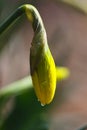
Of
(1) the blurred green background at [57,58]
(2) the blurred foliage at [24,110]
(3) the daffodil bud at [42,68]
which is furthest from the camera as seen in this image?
(1) the blurred green background at [57,58]

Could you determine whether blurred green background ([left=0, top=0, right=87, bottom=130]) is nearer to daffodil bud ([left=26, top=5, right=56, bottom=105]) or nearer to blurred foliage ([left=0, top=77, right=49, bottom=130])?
blurred foliage ([left=0, top=77, right=49, bottom=130])

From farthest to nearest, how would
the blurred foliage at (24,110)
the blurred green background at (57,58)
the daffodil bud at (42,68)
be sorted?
the blurred green background at (57,58)
the blurred foliage at (24,110)
the daffodil bud at (42,68)

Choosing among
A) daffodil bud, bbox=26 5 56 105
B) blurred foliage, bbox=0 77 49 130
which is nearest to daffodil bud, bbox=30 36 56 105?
daffodil bud, bbox=26 5 56 105

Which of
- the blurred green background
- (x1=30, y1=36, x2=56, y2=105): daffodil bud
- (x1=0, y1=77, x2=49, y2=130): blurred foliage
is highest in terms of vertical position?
(x1=30, y1=36, x2=56, y2=105): daffodil bud

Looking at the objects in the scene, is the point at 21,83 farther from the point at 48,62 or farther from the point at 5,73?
the point at 5,73

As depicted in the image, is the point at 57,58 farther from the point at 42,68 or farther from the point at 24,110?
the point at 42,68

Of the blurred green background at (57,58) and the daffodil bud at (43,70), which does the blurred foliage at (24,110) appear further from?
the daffodil bud at (43,70)

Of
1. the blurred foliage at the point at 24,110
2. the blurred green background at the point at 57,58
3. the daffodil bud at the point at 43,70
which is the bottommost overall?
the blurred green background at the point at 57,58

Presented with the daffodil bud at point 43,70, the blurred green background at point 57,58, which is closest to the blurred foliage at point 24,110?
the blurred green background at point 57,58
